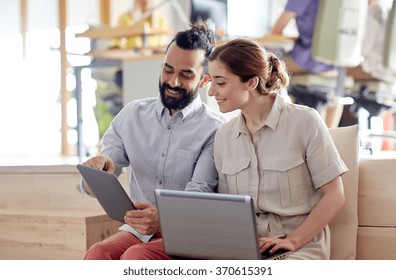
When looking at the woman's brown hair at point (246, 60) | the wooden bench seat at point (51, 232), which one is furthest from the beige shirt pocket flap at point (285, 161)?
the wooden bench seat at point (51, 232)

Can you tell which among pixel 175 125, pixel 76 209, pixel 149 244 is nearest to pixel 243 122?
pixel 175 125

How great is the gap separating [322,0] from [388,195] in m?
2.05

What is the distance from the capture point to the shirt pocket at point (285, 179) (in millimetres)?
1526

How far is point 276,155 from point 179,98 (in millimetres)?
351

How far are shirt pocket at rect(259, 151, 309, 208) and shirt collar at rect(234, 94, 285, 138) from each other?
0.08 m

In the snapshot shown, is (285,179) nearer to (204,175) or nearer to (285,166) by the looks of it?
(285,166)

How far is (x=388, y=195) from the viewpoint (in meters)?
1.68

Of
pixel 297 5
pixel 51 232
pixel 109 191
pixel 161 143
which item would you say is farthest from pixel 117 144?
pixel 297 5

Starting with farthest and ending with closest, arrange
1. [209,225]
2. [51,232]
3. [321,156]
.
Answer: [51,232]
[321,156]
[209,225]

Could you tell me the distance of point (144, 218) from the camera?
5.12 feet

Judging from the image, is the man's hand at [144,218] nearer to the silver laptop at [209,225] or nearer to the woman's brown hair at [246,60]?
the silver laptop at [209,225]

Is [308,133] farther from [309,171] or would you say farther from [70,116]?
[70,116]

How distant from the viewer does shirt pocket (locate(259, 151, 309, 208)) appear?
153 cm

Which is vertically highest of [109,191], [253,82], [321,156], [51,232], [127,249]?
[253,82]
